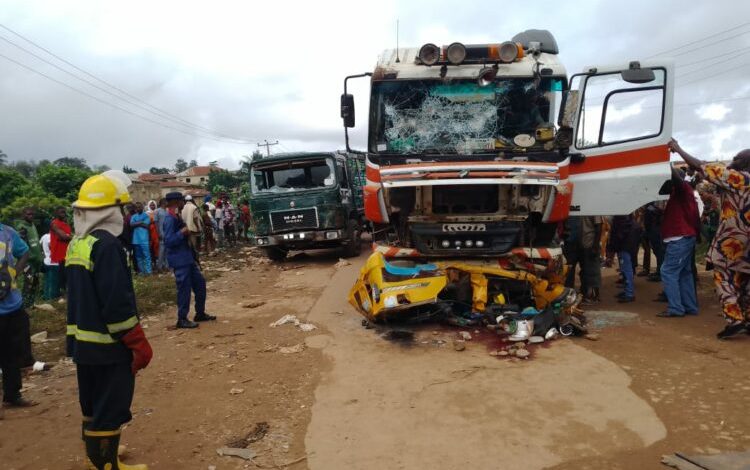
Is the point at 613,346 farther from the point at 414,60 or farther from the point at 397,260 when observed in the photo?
the point at 414,60

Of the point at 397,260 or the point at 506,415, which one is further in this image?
the point at 397,260

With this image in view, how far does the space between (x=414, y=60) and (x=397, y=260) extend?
7.97ft

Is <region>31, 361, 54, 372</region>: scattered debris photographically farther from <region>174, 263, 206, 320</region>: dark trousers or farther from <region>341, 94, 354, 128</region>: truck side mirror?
<region>341, 94, 354, 128</region>: truck side mirror

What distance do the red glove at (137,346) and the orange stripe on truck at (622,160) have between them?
466 centimetres

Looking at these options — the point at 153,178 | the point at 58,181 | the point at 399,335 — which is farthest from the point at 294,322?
the point at 153,178

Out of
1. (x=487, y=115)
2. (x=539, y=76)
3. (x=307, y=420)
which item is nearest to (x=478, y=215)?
(x=487, y=115)

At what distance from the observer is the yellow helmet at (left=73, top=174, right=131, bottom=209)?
2.71 metres

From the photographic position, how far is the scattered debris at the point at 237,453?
10.1 ft

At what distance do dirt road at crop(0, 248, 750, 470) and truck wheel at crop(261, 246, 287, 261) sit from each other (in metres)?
5.94

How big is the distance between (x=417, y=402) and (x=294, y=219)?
24.7 feet

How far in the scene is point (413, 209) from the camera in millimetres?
5746

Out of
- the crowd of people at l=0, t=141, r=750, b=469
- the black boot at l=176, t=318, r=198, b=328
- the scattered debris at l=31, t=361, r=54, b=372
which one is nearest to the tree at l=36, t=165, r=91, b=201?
the crowd of people at l=0, t=141, r=750, b=469

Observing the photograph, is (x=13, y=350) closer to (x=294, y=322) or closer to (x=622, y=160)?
(x=294, y=322)

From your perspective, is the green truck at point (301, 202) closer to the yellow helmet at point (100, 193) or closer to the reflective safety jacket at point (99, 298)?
the yellow helmet at point (100, 193)
